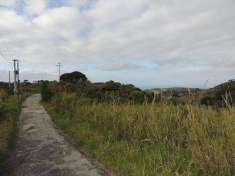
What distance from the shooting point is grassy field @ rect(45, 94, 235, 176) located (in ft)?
14.1

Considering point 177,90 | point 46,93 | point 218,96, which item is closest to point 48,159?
point 177,90

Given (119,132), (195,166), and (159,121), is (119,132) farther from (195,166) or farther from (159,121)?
(195,166)

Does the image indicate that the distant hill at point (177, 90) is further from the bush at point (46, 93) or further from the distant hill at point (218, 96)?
the bush at point (46, 93)

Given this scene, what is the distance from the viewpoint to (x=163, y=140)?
19.1 feet

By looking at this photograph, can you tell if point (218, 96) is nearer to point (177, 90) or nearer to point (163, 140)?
point (177, 90)

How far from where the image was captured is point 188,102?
5.76m

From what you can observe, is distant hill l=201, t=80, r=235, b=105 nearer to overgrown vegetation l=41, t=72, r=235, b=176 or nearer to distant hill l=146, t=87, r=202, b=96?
overgrown vegetation l=41, t=72, r=235, b=176

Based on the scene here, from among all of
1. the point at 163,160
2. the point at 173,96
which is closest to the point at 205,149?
the point at 163,160

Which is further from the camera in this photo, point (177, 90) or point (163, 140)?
point (177, 90)

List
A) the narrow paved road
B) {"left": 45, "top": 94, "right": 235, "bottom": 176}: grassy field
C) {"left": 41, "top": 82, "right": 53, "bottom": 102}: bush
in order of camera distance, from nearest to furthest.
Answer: {"left": 45, "top": 94, "right": 235, "bottom": 176}: grassy field → the narrow paved road → {"left": 41, "top": 82, "right": 53, "bottom": 102}: bush

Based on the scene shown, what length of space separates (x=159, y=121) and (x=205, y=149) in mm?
1958

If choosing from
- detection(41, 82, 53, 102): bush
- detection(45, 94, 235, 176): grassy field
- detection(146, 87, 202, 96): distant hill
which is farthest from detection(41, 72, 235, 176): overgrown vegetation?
detection(41, 82, 53, 102): bush

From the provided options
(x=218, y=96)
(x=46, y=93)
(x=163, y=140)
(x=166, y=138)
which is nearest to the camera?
(x=166, y=138)

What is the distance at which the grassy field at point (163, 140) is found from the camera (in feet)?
14.1
